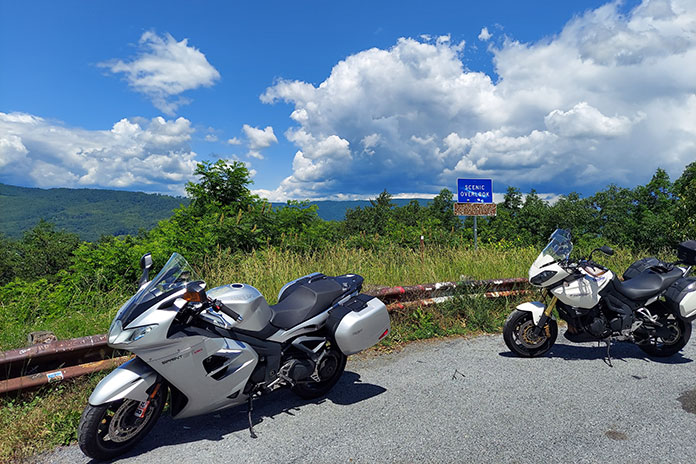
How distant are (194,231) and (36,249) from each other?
55682 millimetres

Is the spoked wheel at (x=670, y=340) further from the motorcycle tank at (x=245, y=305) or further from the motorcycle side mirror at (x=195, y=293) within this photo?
the motorcycle side mirror at (x=195, y=293)

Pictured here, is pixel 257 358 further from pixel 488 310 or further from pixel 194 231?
pixel 194 231

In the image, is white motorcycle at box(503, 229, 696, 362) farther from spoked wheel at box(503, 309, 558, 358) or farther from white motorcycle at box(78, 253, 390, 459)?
white motorcycle at box(78, 253, 390, 459)

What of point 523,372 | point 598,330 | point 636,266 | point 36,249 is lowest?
point 36,249

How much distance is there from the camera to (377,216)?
2427 inches

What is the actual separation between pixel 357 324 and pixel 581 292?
262 centimetres

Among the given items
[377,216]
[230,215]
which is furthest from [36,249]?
[230,215]

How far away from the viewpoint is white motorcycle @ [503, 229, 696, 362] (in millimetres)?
4605

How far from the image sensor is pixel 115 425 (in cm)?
283

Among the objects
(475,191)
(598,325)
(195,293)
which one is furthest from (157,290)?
(475,191)

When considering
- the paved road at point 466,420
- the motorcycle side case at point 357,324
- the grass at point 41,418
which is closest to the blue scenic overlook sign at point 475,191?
the paved road at point 466,420

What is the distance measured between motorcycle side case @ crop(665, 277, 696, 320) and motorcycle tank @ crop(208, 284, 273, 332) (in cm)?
443

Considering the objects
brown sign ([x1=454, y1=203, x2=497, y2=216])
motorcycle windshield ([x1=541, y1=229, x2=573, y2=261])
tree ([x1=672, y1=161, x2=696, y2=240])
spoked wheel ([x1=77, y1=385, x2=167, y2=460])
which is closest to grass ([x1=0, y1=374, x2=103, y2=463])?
spoked wheel ([x1=77, y1=385, x2=167, y2=460])

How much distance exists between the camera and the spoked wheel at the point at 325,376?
12.3 feet
